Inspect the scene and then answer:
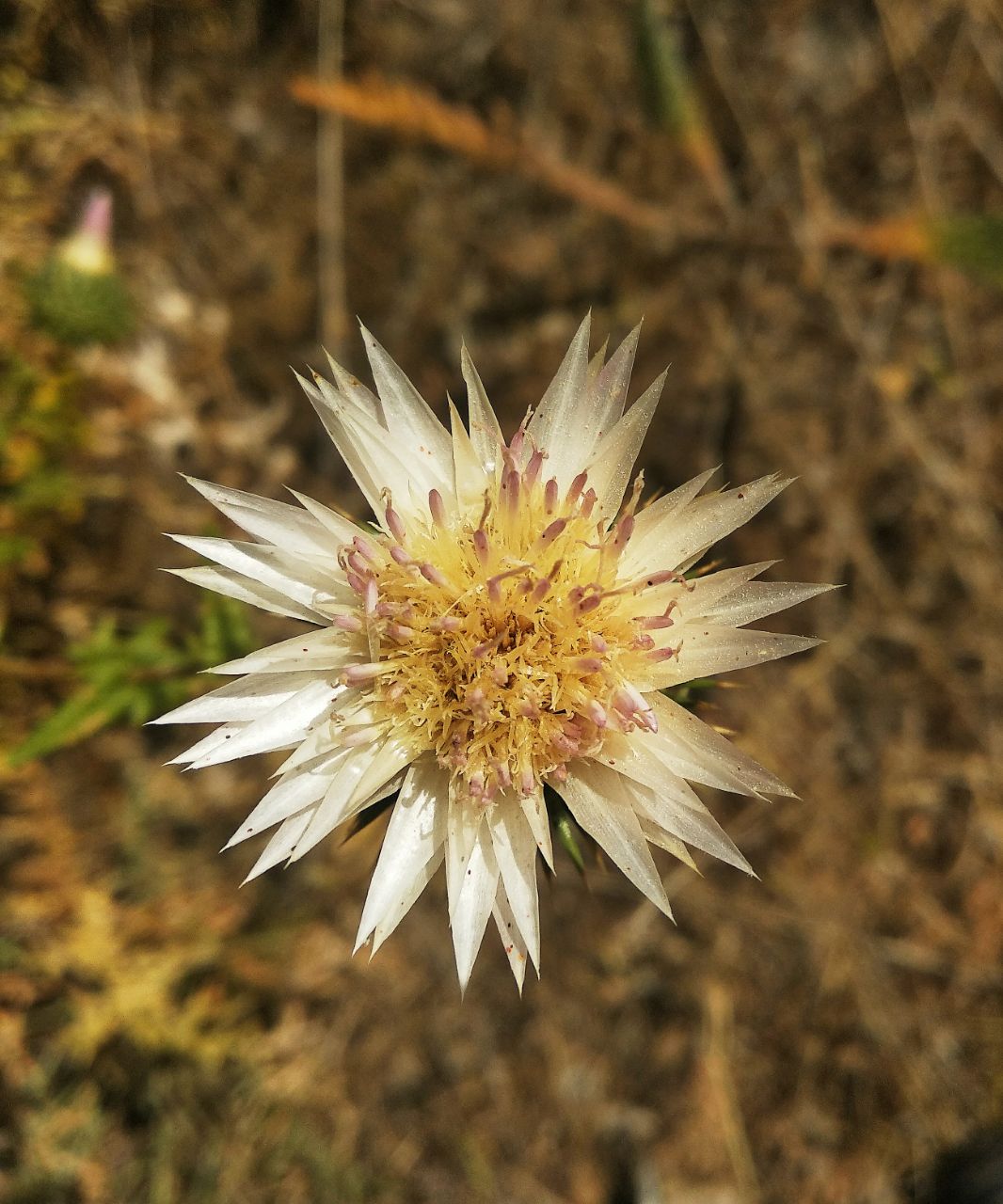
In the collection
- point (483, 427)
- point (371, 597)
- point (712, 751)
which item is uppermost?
point (483, 427)

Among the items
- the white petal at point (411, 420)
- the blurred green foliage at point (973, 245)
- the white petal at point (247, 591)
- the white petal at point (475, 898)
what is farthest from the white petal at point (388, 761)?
the blurred green foliage at point (973, 245)

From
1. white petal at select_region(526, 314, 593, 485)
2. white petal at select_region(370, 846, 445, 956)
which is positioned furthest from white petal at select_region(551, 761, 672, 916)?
white petal at select_region(526, 314, 593, 485)

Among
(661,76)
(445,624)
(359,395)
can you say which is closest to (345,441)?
(359,395)

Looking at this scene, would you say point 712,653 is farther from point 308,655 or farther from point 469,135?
point 469,135

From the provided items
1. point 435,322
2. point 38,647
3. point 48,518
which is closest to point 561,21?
point 435,322

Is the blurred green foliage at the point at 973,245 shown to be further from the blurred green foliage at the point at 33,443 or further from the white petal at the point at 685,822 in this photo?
the blurred green foliage at the point at 33,443

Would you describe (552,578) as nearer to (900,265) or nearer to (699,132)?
(699,132)
